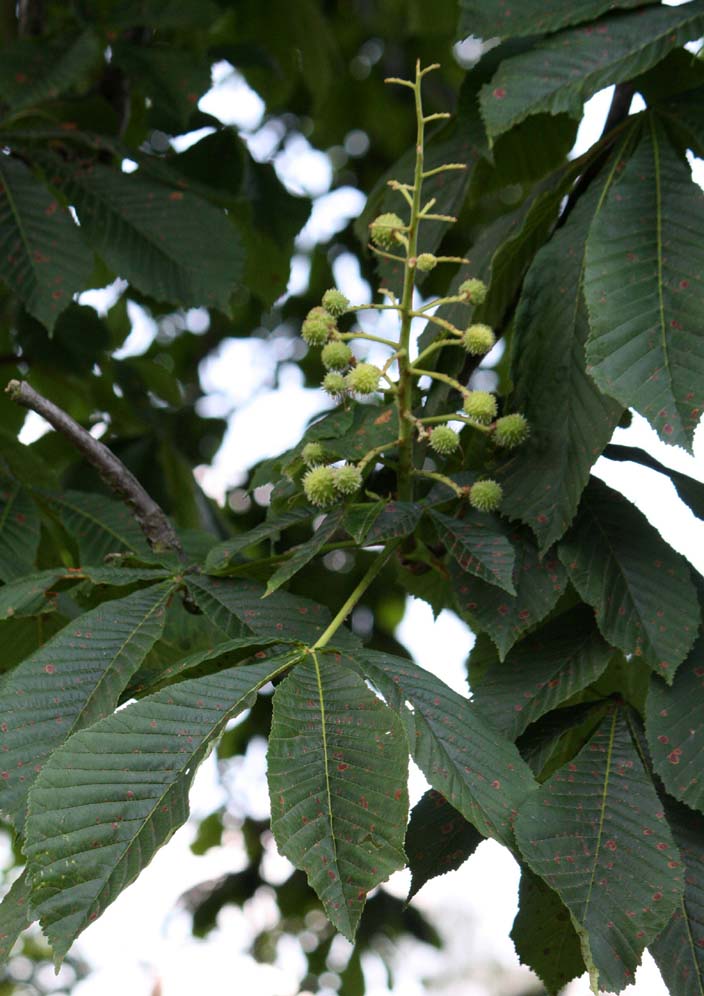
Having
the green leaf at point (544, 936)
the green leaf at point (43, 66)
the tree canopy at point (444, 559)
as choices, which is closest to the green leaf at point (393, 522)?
the tree canopy at point (444, 559)

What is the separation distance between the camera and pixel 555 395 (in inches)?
49.2

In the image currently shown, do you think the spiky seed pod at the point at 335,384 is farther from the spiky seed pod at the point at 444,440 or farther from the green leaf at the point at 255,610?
the green leaf at the point at 255,610

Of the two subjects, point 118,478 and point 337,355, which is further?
point 118,478

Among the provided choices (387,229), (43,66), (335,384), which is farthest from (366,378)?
(43,66)

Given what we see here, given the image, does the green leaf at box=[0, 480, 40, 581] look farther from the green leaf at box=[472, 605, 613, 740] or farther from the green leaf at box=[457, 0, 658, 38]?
the green leaf at box=[457, 0, 658, 38]

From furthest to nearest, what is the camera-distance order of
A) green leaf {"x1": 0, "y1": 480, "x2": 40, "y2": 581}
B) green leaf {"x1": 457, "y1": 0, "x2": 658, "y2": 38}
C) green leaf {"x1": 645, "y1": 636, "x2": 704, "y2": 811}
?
green leaf {"x1": 0, "y1": 480, "x2": 40, "y2": 581}
green leaf {"x1": 457, "y1": 0, "x2": 658, "y2": 38}
green leaf {"x1": 645, "y1": 636, "x2": 704, "y2": 811}

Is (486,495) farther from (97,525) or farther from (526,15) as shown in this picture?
(97,525)

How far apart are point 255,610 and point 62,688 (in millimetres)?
224

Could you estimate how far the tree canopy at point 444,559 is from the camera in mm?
958

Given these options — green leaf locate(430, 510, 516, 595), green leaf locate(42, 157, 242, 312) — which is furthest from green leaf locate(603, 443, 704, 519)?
green leaf locate(42, 157, 242, 312)

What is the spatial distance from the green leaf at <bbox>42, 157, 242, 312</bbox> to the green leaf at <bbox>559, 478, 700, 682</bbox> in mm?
819

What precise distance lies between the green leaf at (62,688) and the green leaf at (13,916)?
0.06 meters

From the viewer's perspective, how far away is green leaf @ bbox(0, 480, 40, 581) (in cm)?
154

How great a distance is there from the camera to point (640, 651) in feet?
3.74
